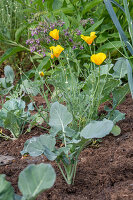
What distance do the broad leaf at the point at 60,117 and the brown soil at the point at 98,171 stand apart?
28 centimetres

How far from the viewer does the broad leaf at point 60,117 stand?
5.31ft

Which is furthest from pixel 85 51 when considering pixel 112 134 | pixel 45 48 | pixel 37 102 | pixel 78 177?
pixel 78 177

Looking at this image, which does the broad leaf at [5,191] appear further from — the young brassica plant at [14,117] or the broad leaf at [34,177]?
the young brassica plant at [14,117]

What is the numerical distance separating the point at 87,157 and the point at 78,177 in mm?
280

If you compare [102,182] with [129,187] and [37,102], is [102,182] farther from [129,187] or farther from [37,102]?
[37,102]

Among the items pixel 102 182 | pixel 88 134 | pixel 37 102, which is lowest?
pixel 37 102

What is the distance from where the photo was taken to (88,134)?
1.42m

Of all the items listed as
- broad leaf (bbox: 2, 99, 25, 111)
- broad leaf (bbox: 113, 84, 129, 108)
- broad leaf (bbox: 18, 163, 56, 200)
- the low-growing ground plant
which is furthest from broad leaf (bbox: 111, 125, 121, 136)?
broad leaf (bbox: 18, 163, 56, 200)

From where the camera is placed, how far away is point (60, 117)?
163 cm

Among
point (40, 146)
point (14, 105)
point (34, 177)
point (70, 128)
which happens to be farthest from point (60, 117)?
point (14, 105)

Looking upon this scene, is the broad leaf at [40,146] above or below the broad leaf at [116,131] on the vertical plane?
above

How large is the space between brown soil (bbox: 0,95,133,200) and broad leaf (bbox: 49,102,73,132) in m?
0.28

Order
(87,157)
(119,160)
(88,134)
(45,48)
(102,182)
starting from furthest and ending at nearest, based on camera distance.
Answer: (45,48) < (87,157) < (119,160) < (102,182) < (88,134)

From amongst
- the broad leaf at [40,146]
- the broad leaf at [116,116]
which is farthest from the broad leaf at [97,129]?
the broad leaf at [116,116]
